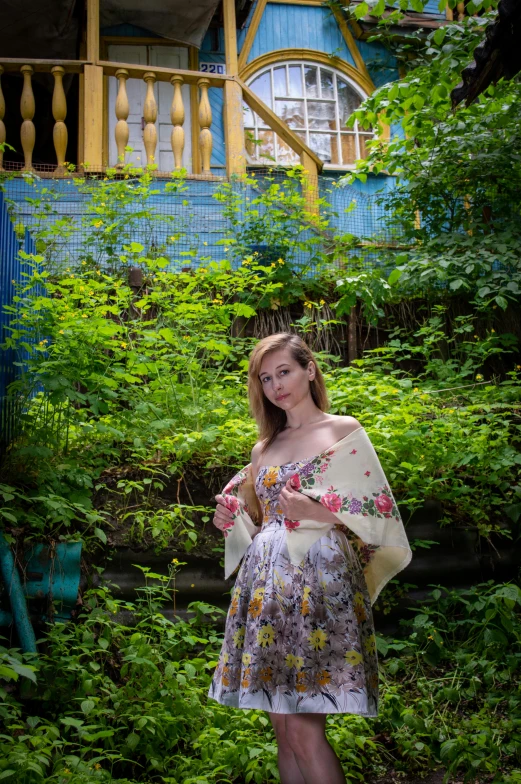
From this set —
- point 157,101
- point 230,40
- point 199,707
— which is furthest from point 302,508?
point 157,101

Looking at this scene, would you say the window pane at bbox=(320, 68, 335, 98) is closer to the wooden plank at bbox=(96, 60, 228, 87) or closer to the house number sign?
the house number sign

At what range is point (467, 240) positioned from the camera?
21.8 ft

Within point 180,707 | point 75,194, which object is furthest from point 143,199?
point 180,707

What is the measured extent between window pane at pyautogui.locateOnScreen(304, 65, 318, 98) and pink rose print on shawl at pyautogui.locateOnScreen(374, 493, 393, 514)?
9.20 m

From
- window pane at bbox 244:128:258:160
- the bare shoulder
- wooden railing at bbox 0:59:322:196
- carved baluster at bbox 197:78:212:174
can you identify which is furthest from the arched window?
the bare shoulder

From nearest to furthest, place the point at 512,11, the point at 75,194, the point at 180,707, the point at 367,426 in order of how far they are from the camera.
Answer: the point at 180,707 < the point at 512,11 < the point at 367,426 < the point at 75,194

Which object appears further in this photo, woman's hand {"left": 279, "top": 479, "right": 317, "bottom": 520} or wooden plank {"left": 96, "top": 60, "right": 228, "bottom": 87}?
wooden plank {"left": 96, "top": 60, "right": 228, "bottom": 87}

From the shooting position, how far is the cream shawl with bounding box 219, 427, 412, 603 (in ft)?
8.63

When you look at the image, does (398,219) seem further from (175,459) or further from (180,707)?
(180,707)

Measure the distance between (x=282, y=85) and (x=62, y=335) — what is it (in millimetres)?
7350

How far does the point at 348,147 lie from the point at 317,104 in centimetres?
77

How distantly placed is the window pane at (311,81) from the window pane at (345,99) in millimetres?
347

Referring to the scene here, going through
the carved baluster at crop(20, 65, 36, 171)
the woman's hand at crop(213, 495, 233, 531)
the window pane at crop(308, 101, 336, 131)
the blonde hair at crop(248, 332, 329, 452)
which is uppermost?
the window pane at crop(308, 101, 336, 131)

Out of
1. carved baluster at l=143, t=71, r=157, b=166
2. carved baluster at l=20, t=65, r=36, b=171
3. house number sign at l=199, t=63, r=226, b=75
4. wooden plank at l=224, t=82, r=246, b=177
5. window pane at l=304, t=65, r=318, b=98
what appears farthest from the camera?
window pane at l=304, t=65, r=318, b=98
